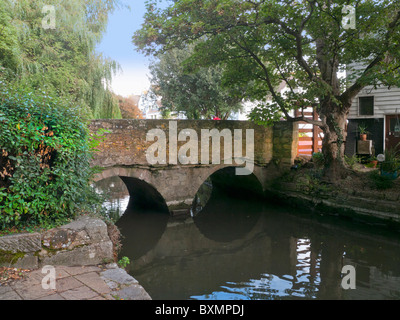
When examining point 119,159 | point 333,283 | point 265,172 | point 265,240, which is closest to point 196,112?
point 265,172

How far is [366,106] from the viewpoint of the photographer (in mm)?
12156

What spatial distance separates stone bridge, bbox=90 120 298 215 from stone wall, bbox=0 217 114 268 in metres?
4.34

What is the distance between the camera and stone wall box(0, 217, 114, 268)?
3.17 metres

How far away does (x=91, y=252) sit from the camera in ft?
11.7

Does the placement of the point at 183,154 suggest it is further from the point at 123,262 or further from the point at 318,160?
the point at 123,262

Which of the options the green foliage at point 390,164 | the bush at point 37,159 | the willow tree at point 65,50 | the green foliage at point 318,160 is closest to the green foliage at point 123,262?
the bush at point 37,159

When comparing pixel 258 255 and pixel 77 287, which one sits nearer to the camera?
pixel 77 287

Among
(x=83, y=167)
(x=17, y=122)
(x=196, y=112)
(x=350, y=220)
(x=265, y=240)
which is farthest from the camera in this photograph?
(x=196, y=112)

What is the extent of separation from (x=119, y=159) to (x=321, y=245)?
5.41m

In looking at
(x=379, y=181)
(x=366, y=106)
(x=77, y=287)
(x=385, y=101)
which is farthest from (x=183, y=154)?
(x=385, y=101)

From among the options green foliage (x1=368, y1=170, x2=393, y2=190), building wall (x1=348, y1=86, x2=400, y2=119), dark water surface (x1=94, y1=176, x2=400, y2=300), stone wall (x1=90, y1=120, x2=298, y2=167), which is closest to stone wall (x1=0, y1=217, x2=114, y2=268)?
dark water surface (x1=94, y1=176, x2=400, y2=300)

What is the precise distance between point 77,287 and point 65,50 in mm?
10086

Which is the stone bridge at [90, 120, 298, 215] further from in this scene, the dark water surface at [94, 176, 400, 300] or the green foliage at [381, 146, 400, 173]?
the green foliage at [381, 146, 400, 173]
